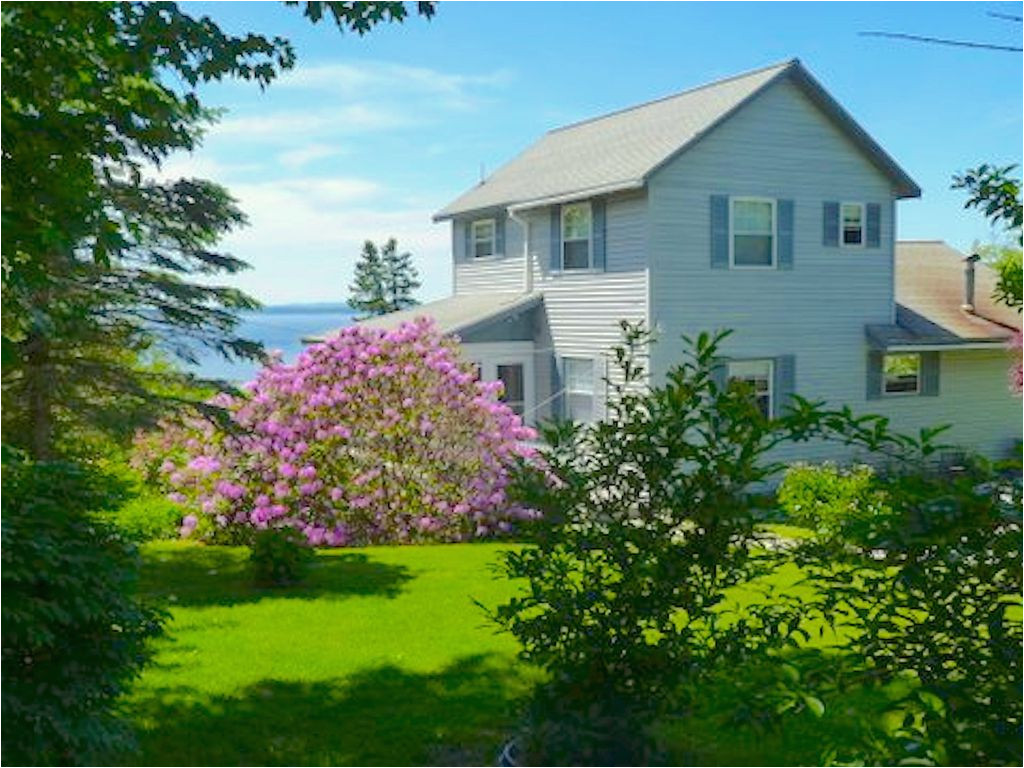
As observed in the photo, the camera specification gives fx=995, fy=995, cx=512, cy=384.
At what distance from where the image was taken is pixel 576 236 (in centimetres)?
1920

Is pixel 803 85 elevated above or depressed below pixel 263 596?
above

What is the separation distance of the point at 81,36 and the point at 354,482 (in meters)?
9.22

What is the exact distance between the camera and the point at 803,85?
18328 mm

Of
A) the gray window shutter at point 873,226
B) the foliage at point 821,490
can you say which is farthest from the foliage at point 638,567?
the gray window shutter at point 873,226

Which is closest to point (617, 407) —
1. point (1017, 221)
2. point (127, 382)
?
point (1017, 221)

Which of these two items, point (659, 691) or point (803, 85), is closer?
point (659, 691)

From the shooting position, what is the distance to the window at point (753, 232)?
1812 cm

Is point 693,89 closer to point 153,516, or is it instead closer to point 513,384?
point 513,384

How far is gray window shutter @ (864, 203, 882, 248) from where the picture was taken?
19.4m

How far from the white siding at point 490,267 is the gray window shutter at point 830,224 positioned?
6.04 m

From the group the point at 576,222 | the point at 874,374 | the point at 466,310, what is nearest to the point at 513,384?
the point at 466,310

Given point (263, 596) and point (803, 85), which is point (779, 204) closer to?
point (803, 85)

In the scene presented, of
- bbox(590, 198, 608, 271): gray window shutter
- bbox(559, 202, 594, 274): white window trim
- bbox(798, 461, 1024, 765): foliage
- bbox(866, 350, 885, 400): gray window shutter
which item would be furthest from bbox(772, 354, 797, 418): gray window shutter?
bbox(798, 461, 1024, 765): foliage

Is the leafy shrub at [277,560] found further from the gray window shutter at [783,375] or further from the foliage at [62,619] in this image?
the gray window shutter at [783,375]
